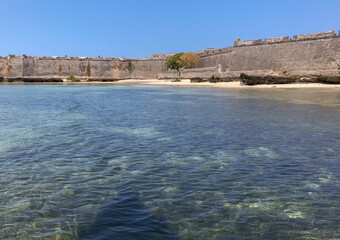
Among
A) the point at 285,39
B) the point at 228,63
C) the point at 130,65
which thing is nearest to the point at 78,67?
the point at 130,65

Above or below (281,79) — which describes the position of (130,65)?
above

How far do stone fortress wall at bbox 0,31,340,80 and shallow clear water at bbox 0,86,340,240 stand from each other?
44.2 metres

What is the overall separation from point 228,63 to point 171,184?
6334cm

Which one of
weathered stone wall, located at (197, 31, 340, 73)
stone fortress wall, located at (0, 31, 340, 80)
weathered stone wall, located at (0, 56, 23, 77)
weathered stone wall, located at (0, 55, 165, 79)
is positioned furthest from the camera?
weathered stone wall, located at (0, 55, 165, 79)

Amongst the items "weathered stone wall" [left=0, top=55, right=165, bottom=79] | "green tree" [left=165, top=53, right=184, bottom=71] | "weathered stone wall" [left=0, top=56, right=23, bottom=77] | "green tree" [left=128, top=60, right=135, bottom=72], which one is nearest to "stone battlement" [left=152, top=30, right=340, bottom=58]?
"green tree" [left=165, top=53, right=184, bottom=71]

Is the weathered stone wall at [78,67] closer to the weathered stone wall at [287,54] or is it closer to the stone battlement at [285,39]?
the weathered stone wall at [287,54]

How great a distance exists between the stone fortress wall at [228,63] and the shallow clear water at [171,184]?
4421 centimetres

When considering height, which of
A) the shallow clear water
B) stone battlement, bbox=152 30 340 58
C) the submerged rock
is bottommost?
the shallow clear water

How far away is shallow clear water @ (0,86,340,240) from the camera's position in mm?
4566

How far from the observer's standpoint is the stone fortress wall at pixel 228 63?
2008 inches

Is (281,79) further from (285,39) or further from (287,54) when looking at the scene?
(285,39)

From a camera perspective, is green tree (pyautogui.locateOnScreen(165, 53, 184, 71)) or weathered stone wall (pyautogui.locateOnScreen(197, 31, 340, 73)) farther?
green tree (pyautogui.locateOnScreen(165, 53, 184, 71))

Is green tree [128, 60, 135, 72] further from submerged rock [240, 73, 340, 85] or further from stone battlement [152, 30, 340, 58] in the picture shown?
submerged rock [240, 73, 340, 85]

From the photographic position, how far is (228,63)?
6662cm
